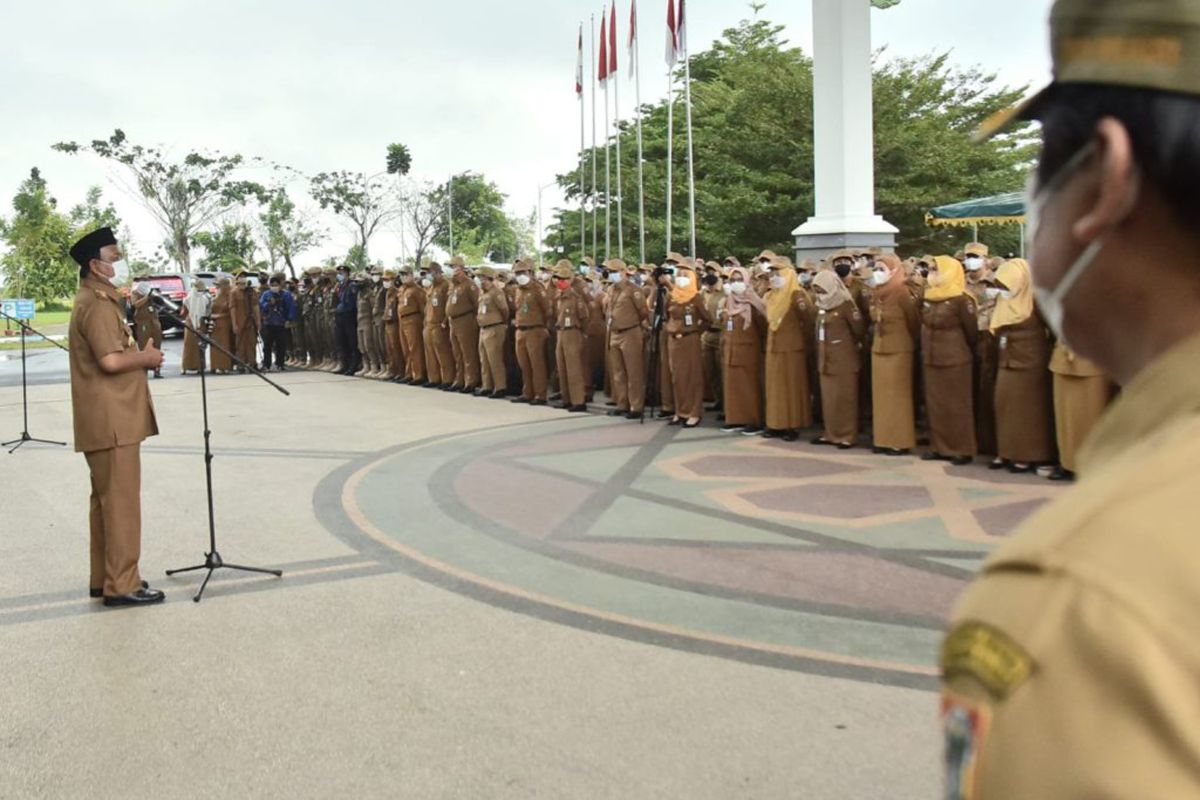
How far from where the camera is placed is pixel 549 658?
453cm

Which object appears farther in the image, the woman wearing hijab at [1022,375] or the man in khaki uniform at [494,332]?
the man in khaki uniform at [494,332]

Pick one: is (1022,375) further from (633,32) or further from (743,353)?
(633,32)

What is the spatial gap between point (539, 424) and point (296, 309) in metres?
10.6

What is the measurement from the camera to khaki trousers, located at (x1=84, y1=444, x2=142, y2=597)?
5461mm

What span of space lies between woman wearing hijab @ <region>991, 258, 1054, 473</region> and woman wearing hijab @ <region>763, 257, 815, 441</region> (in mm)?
2321

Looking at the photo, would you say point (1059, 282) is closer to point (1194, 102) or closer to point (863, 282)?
point (1194, 102)

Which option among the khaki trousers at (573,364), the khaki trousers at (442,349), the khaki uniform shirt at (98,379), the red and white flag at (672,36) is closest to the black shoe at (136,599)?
the khaki uniform shirt at (98,379)

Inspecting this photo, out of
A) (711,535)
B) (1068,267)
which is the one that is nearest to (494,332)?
(711,535)

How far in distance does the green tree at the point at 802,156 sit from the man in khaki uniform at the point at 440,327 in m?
12.5

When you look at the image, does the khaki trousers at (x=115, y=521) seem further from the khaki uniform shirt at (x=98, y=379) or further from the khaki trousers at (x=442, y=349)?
the khaki trousers at (x=442, y=349)

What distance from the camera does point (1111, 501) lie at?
71cm

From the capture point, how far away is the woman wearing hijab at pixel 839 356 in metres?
9.99

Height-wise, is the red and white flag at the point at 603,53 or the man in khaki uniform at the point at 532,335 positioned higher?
the red and white flag at the point at 603,53

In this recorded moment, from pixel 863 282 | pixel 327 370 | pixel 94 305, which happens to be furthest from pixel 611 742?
pixel 327 370
